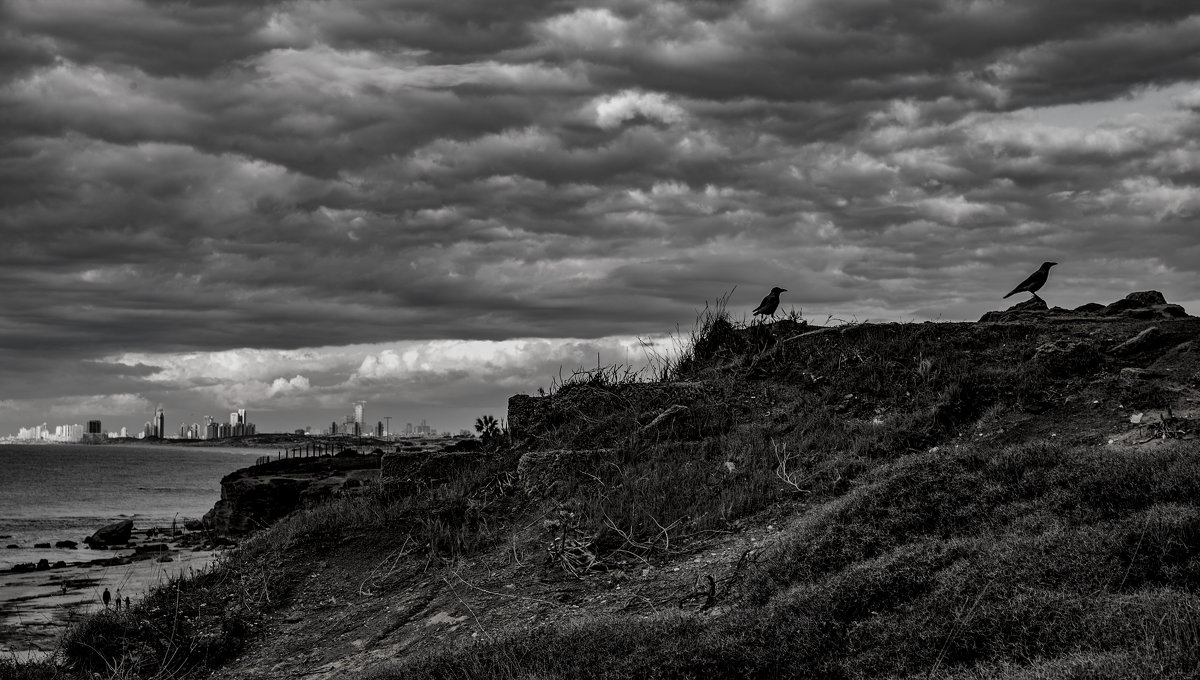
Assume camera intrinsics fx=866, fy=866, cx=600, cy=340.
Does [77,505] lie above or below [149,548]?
below

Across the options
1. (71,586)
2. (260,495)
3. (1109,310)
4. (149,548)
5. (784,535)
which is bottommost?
(149,548)

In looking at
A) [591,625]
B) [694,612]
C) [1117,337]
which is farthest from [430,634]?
[1117,337]

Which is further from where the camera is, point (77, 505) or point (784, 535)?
point (77, 505)

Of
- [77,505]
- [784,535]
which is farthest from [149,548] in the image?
[77,505]

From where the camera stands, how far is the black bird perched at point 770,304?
57.0 ft

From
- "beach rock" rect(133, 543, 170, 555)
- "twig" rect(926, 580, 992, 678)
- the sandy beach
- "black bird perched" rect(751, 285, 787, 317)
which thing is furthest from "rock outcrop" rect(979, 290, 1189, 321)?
"beach rock" rect(133, 543, 170, 555)

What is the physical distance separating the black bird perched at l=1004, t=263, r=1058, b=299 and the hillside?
58 centimetres

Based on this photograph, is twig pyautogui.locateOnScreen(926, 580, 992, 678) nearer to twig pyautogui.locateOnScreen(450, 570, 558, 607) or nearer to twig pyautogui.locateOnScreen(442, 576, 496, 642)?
twig pyautogui.locateOnScreen(442, 576, 496, 642)

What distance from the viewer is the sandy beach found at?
1730cm

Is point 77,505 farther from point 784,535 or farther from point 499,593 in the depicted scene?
point 784,535

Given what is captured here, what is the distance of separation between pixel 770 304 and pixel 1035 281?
489 centimetres

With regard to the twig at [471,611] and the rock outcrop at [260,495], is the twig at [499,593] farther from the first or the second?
the rock outcrop at [260,495]

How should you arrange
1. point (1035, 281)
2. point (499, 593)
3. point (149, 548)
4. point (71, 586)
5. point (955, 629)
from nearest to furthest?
1. point (955, 629)
2. point (499, 593)
3. point (1035, 281)
4. point (71, 586)
5. point (149, 548)

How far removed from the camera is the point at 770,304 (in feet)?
57.0
